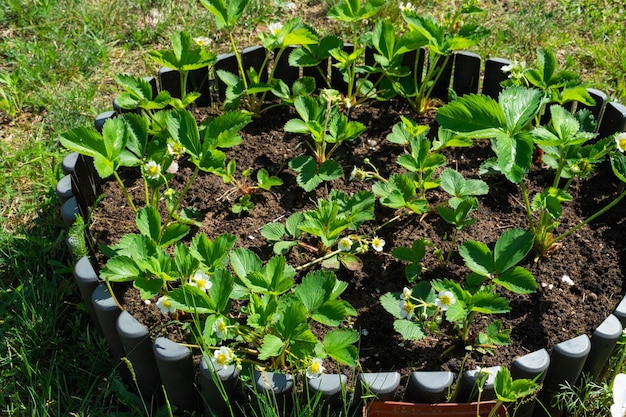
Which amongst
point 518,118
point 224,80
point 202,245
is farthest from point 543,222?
point 224,80

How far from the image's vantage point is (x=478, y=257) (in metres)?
2.19

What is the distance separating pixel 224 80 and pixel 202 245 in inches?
36.7

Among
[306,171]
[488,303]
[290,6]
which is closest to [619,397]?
[488,303]

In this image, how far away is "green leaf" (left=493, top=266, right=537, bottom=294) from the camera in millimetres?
2123

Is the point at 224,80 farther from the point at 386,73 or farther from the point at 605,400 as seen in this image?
the point at 605,400

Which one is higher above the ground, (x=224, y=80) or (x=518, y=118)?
(x=518, y=118)

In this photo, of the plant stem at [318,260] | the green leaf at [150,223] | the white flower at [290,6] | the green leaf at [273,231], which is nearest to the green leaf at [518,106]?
the plant stem at [318,260]

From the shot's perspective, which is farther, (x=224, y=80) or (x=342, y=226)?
(x=224, y=80)

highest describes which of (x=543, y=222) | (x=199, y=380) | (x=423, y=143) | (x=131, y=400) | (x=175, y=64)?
(x=175, y=64)

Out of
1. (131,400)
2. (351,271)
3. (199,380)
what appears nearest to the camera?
(199,380)

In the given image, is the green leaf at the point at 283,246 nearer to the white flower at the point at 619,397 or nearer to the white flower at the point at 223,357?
the white flower at the point at 223,357

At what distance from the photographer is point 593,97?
280cm

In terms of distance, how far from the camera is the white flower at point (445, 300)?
81.3 inches

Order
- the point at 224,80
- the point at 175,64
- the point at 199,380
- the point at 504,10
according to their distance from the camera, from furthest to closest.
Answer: the point at 504,10
the point at 224,80
the point at 175,64
the point at 199,380
